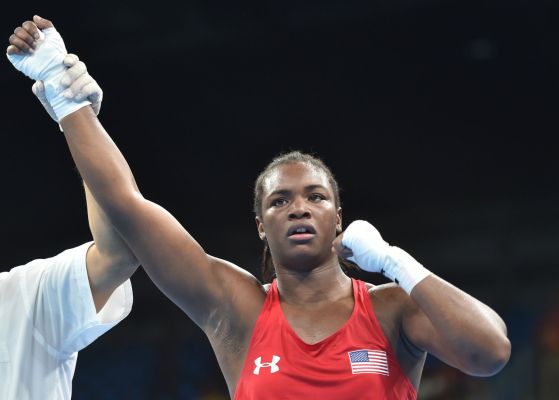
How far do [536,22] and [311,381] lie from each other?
6200 mm

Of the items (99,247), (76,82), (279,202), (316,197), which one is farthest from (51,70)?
(316,197)

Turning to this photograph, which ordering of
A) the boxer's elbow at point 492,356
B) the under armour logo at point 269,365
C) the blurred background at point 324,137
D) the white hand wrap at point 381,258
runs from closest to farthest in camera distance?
1. the boxer's elbow at point 492,356
2. the white hand wrap at point 381,258
3. the under armour logo at point 269,365
4. the blurred background at point 324,137

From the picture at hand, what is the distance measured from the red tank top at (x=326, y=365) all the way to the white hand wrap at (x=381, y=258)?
0.76ft

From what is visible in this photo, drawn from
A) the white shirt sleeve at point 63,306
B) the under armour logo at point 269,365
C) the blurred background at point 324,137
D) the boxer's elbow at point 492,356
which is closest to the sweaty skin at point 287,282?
the boxer's elbow at point 492,356

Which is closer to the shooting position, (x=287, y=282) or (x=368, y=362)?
(x=368, y=362)

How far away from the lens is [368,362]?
2836mm

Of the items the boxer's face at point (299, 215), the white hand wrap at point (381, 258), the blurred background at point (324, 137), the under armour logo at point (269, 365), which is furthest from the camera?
the blurred background at point (324, 137)

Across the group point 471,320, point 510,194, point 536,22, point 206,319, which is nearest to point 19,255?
point 510,194

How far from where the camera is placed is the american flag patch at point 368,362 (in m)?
2.81

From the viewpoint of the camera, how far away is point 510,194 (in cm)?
866

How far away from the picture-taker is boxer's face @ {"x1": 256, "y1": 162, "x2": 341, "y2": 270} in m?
3.05

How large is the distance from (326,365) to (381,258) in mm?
395

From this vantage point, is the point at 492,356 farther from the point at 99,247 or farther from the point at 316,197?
the point at 99,247

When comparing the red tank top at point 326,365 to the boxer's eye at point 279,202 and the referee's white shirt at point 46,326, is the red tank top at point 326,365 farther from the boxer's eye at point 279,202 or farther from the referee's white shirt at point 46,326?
the referee's white shirt at point 46,326
